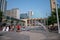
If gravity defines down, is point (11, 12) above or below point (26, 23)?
above

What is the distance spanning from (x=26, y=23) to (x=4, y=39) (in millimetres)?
87231

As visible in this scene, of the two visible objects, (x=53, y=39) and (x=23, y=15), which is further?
(x=23, y=15)

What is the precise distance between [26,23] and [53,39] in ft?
287

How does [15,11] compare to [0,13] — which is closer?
[0,13]

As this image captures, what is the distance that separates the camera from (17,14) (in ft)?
311

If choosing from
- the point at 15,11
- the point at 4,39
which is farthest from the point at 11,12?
the point at 4,39

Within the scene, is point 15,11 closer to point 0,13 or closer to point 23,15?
point 23,15

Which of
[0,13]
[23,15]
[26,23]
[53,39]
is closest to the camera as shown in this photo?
[53,39]

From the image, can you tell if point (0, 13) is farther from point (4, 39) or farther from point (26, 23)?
point (26, 23)

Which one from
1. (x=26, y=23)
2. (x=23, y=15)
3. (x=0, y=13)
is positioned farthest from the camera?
(x=23, y=15)

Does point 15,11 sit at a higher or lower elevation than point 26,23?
higher

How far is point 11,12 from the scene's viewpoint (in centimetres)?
9600

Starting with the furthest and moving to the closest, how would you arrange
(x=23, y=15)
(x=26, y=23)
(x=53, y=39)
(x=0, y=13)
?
(x=23, y=15) < (x=26, y=23) < (x=0, y=13) < (x=53, y=39)

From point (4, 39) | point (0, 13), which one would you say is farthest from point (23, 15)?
point (4, 39)
